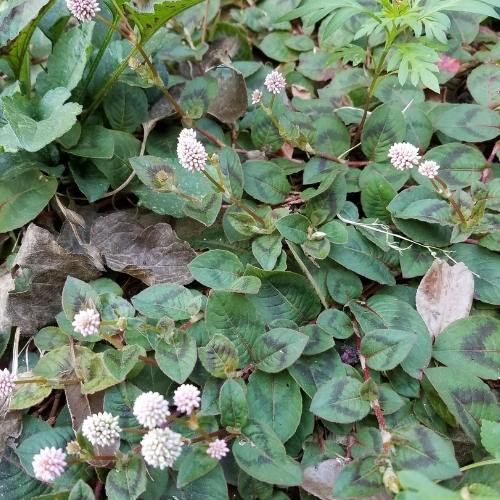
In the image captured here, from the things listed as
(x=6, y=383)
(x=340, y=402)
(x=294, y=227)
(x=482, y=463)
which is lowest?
(x=482, y=463)

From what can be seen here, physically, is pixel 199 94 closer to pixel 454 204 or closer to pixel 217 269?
pixel 217 269

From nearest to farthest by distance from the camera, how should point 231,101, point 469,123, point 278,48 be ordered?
point 469,123
point 231,101
point 278,48

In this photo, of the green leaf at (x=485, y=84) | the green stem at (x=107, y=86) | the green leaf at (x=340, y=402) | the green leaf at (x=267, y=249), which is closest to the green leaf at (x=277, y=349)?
the green leaf at (x=340, y=402)

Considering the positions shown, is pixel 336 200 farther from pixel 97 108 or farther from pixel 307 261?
pixel 97 108

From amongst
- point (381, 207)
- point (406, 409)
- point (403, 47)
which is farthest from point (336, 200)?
point (406, 409)

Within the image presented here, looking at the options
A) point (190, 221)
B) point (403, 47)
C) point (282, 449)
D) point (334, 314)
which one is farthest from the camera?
point (190, 221)

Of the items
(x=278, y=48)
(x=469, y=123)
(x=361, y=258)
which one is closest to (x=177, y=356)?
(x=361, y=258)

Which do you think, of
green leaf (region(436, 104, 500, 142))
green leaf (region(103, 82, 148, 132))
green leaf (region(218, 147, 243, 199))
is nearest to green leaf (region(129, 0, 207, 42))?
green leaf (region(103, 82, 148, 132))
